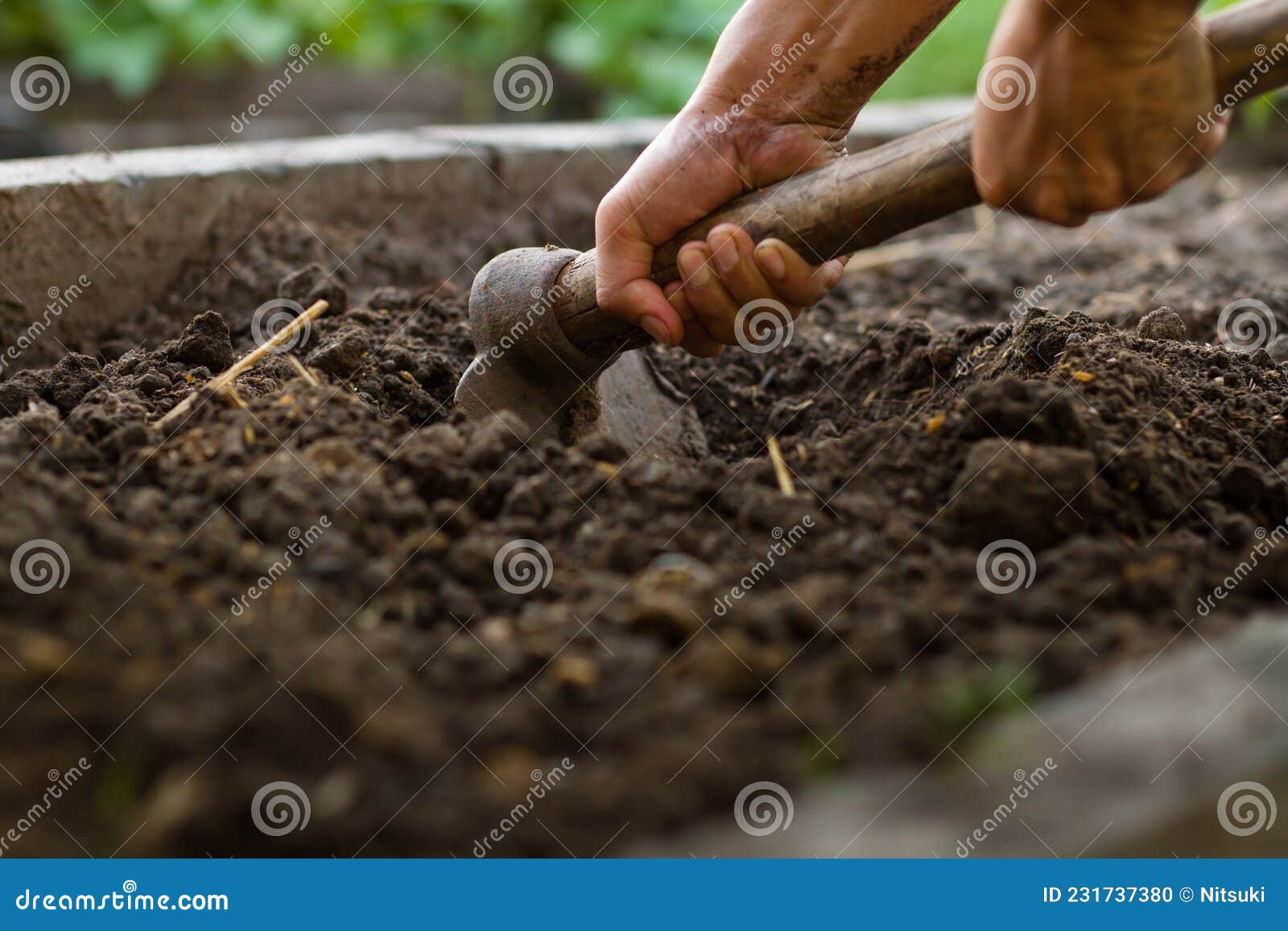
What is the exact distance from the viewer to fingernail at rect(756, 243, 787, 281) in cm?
220

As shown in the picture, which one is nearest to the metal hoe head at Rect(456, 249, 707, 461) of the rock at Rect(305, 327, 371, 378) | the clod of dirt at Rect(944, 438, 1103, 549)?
the rock at Rect(305, 327, 371, 378)

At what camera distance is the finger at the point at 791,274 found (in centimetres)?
220

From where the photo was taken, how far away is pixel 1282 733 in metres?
1.27

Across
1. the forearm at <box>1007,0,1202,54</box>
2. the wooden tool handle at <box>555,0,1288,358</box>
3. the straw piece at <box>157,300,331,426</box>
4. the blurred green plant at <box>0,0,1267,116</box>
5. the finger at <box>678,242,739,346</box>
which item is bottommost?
the straw piece at <box>157,300,331,426</box>

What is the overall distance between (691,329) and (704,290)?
0.16 meters

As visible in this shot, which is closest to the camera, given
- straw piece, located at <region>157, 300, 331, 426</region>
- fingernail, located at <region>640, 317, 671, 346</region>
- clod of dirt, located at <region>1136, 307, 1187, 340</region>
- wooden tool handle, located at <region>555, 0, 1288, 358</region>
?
wooden tool handle, located at <region>555, 0, 1288, 358</region>

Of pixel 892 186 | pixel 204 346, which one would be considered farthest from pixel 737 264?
pixel 204 346

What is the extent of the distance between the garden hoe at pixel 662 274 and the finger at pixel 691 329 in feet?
0.10

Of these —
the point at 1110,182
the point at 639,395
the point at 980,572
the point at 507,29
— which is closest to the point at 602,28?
the point at 507,29

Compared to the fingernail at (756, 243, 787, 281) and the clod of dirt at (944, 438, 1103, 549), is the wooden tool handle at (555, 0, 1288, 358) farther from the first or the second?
the clod of dirt at (944, 438, 1103, 549)

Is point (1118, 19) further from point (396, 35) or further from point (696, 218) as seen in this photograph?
point (396, 35)

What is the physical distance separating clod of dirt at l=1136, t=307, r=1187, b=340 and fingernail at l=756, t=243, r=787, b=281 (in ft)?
3.21

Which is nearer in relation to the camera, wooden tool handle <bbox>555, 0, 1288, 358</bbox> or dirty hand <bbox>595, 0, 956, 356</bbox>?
wooden tool handle <bbox>555, 0, 1288, 358</bbox>

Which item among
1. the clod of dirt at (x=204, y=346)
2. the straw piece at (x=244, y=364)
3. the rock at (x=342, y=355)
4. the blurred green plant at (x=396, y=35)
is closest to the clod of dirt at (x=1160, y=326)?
the rock at (x=342, y=355)
